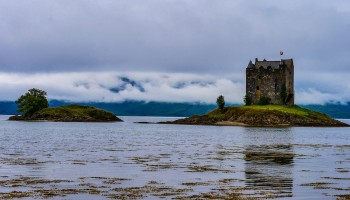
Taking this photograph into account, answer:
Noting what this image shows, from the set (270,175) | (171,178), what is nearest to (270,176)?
(270,175)

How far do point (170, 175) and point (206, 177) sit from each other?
2884 millimetres

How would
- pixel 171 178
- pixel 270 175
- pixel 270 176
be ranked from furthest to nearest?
1. pixel 270 175
2. pixel 270 176
3. pixel 171 178

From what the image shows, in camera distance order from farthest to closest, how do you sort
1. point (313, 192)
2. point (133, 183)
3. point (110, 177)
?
point (110, 177), point (133, 183), point (313, 192)

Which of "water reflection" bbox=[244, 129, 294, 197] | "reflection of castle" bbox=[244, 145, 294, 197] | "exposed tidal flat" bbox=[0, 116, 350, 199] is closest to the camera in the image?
"exposed tidal flat" bbox=[0, 116, 350, 199]

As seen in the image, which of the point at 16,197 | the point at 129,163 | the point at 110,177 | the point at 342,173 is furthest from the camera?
the point at 129,163

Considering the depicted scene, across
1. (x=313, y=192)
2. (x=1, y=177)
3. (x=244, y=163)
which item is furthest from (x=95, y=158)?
(x=313, y=192)

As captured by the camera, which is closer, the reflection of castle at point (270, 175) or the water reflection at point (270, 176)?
the water reflection at point (270, 176)

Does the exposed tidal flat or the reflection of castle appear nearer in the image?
the exposed tidal flat

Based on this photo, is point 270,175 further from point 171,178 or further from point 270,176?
point 171,178

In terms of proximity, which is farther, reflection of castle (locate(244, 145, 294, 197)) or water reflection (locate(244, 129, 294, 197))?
reflection of castle (locate(244, 145, 294, 197))

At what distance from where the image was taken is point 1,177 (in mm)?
39094

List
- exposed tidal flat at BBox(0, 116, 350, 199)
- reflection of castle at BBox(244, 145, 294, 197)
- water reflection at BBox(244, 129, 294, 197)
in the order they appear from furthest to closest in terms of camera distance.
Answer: reflection of castle at BBox(244, 145, 294, 197)
water reflection at BBox(244, 129, 294, 197)
exposed tidal flat at BBox(0, 116, 350, 199)

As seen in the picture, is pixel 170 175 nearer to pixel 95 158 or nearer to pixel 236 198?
pixel 236 198

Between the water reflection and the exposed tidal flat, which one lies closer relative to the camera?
the exposed tidal flat
